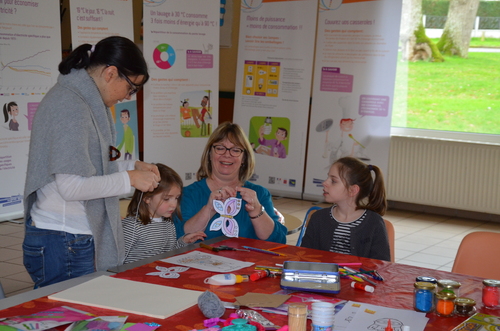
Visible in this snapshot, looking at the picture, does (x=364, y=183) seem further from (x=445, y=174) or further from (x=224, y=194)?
(x=445, y=174)

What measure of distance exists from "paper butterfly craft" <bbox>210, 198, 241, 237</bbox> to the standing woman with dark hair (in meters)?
0.60

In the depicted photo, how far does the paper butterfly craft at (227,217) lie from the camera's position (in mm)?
2738

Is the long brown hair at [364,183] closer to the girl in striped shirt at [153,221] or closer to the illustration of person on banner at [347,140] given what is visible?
the girl in striped shirt at [153,221]

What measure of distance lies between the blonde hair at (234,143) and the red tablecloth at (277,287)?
75cm

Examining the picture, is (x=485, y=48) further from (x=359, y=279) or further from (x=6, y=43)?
(x=359, y=279)

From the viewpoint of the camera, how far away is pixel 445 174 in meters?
6.69

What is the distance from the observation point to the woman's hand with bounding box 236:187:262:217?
2785 mm

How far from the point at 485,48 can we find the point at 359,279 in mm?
5620

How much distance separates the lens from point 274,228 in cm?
294

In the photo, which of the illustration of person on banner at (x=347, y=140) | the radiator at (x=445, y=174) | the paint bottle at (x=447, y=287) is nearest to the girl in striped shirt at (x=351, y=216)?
the paint bottle at (x=447, y=287)

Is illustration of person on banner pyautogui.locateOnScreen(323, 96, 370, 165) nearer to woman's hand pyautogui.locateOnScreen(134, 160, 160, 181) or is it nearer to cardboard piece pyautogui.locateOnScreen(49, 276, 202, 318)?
woman's hand pyautogui.locateOnScreen(134, 160, 160, 181)

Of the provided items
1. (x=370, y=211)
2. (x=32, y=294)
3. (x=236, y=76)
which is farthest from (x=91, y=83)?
(x=236, y=76)

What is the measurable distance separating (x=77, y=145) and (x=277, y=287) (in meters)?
0.86

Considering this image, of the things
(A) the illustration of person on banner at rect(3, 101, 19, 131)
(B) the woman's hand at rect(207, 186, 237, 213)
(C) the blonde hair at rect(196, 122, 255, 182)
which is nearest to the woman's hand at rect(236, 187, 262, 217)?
(B) the woman's hand at rect(207, 186, 237, 213)
